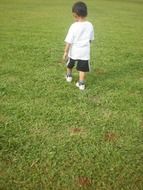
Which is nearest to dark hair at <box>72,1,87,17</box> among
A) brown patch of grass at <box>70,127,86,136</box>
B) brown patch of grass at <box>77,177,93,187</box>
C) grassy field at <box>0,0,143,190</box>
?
grassy field at <box>0,0,143,190</box>

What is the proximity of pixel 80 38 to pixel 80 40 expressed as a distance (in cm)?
5

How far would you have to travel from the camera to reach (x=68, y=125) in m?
4.92

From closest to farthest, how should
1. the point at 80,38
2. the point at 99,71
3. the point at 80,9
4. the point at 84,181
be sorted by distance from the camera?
the point at 84,181
the point at 80,9
the point at 80,38
the point at 99,71

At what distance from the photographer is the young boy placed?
6.11 metres

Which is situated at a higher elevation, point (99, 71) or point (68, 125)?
point (68, 125)

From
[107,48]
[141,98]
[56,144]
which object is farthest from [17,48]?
[56,144]

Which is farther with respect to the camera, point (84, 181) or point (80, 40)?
point (80, 40)

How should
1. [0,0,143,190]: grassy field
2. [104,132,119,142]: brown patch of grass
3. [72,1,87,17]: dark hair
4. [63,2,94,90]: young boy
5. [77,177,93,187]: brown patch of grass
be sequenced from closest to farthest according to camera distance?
1. [77,177,93,187]: brown patch of grass
2. [0,0,143,190]: grassy field
3. [104,132,119,142]: brown patch of grass
4. [72,1,87,17]: dark hair
5. [63,2,94,90]: young boy

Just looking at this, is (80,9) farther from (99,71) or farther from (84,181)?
(84,181)

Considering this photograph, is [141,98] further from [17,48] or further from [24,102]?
[17,48]

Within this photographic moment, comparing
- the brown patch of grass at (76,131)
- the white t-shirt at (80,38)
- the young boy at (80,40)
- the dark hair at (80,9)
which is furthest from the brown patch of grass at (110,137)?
the dark hair at (80,9)

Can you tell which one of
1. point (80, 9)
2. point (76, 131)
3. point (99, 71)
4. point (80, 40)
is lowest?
point (99, 71)

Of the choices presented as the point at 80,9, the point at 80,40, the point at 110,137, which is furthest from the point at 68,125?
the point at 80,9

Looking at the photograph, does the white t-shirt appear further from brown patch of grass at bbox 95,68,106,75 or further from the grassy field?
brown patch of grass at bbox 95,68,106,75
